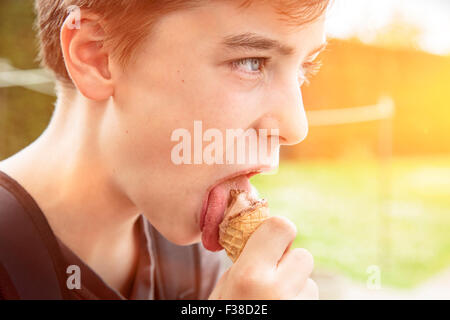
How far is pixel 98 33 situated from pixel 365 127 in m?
2.88

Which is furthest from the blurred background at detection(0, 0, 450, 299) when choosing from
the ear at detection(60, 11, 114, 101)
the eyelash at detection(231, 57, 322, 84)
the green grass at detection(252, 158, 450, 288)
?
the ear at detection(60, 11, 114, 101)

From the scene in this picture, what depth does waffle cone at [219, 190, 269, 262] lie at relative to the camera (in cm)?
62

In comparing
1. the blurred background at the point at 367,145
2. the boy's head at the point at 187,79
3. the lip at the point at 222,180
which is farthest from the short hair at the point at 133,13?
the blurred background at the point at 367,145

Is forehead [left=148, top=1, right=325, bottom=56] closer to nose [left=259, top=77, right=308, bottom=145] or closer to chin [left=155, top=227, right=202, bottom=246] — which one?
nose [left=259, top=77, right=308, bottom=145]

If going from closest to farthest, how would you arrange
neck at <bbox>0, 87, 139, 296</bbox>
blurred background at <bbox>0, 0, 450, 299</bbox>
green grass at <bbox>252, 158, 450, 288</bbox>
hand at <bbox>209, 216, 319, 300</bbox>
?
hand at <bbox>209, 216, 319, 300</bbox> → neck at <bbox>0, 87, 139, 296</bbox> → blurred background at <bbox>0, 0, 450, 299</bbox> → green grass at <bbox>252, 158, 450, 288</bbox>

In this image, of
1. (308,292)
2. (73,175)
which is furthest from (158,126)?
(308,292)

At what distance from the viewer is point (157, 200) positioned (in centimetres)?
66

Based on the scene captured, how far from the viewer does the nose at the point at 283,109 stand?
62 centimetres

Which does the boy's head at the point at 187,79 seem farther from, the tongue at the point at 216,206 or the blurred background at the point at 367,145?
the blurred background at the point at 367,145

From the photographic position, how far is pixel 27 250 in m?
0.64
